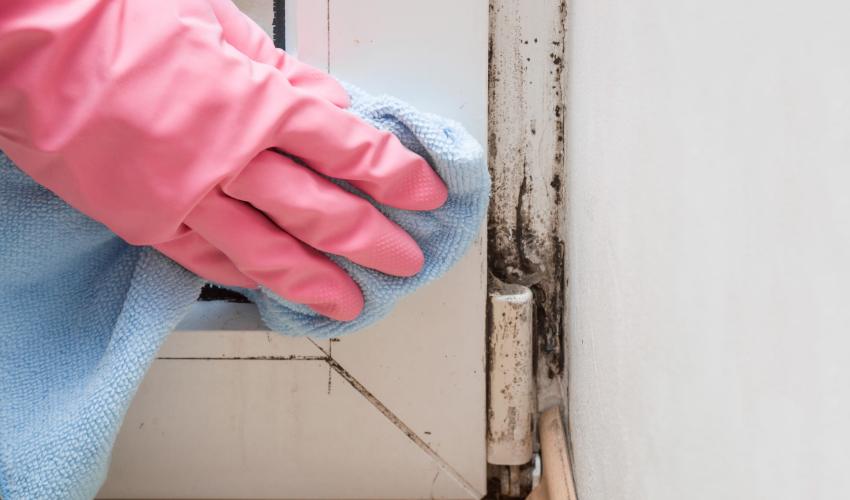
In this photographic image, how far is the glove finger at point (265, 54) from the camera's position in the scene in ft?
1.88

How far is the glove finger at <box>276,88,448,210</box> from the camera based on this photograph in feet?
1.75

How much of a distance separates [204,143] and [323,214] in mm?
101

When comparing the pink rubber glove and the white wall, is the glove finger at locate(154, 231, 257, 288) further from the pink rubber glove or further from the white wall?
the white wall

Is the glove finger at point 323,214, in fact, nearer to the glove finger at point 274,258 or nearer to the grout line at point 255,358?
the glove finger at point 274,258

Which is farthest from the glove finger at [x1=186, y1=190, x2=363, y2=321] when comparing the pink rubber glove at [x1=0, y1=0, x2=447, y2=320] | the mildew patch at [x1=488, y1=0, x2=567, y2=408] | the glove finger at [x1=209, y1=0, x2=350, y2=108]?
the mildew patch at [x1=488, y1=0, x2=567, y2=408]

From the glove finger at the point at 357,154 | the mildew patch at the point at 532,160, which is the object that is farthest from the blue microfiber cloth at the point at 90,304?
the mildew patch at the point at 532,160

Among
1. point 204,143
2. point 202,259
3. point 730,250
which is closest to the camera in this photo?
point 730,250

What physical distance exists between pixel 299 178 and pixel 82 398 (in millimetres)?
239

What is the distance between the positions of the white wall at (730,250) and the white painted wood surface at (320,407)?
298 mm

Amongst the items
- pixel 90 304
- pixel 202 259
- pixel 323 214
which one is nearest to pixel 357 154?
pixel 323 214

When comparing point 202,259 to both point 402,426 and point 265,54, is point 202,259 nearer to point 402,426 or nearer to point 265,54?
point 265,54

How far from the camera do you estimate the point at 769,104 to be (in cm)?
21

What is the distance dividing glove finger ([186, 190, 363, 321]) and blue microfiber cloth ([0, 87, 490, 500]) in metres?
0.02

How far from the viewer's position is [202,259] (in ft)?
1.97
